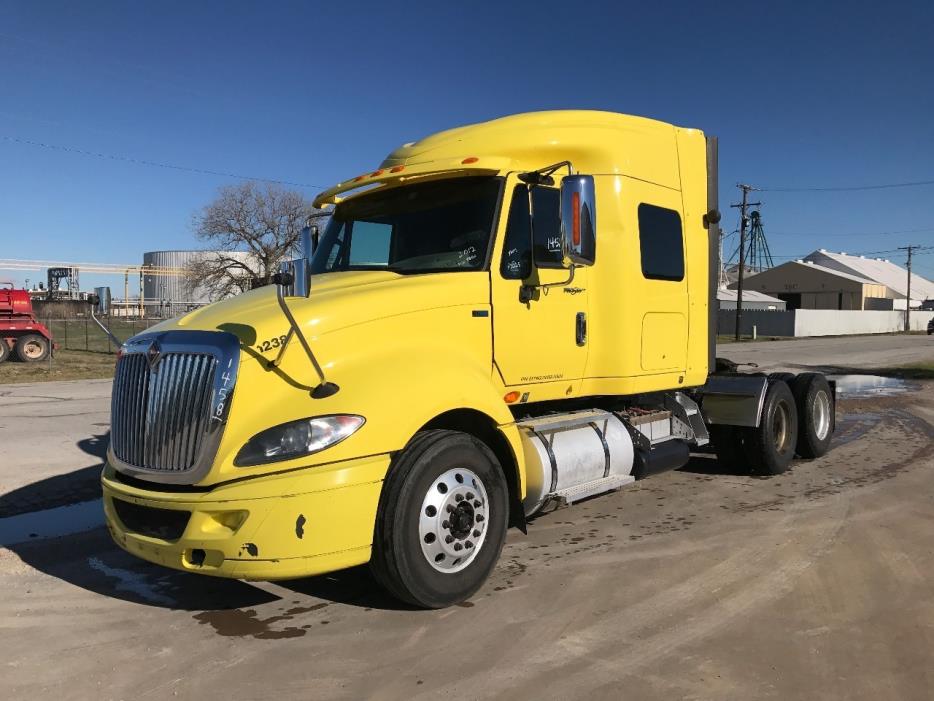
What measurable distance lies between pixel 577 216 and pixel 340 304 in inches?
66.5

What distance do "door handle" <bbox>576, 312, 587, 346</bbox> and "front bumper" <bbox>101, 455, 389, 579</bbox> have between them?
2.26 m

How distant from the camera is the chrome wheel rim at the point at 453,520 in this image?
4.06m

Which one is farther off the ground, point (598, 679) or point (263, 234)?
point (263, 234)

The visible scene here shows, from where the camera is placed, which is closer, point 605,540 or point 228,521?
point 228,521

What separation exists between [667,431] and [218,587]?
4.12 m

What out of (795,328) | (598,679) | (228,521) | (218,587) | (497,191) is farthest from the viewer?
(795,328)

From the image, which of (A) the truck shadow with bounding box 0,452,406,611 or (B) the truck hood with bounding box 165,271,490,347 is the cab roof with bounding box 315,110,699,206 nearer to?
(B) the truck hood with bounding box 165,271,490,347

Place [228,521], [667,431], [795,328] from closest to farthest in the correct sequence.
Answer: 1. [228,521]
2. [667,431]
3. [795,328]

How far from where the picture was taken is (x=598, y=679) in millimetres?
3371

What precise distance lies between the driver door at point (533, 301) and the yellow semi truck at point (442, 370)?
15mm

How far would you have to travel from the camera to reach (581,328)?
5.58 metres

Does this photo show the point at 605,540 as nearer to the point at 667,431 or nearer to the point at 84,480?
the point at 667,431

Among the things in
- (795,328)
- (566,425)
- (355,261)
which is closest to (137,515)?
(355,261)

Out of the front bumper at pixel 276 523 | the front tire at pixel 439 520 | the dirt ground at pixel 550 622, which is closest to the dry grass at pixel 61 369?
the dirt ground at pixel 550 622
